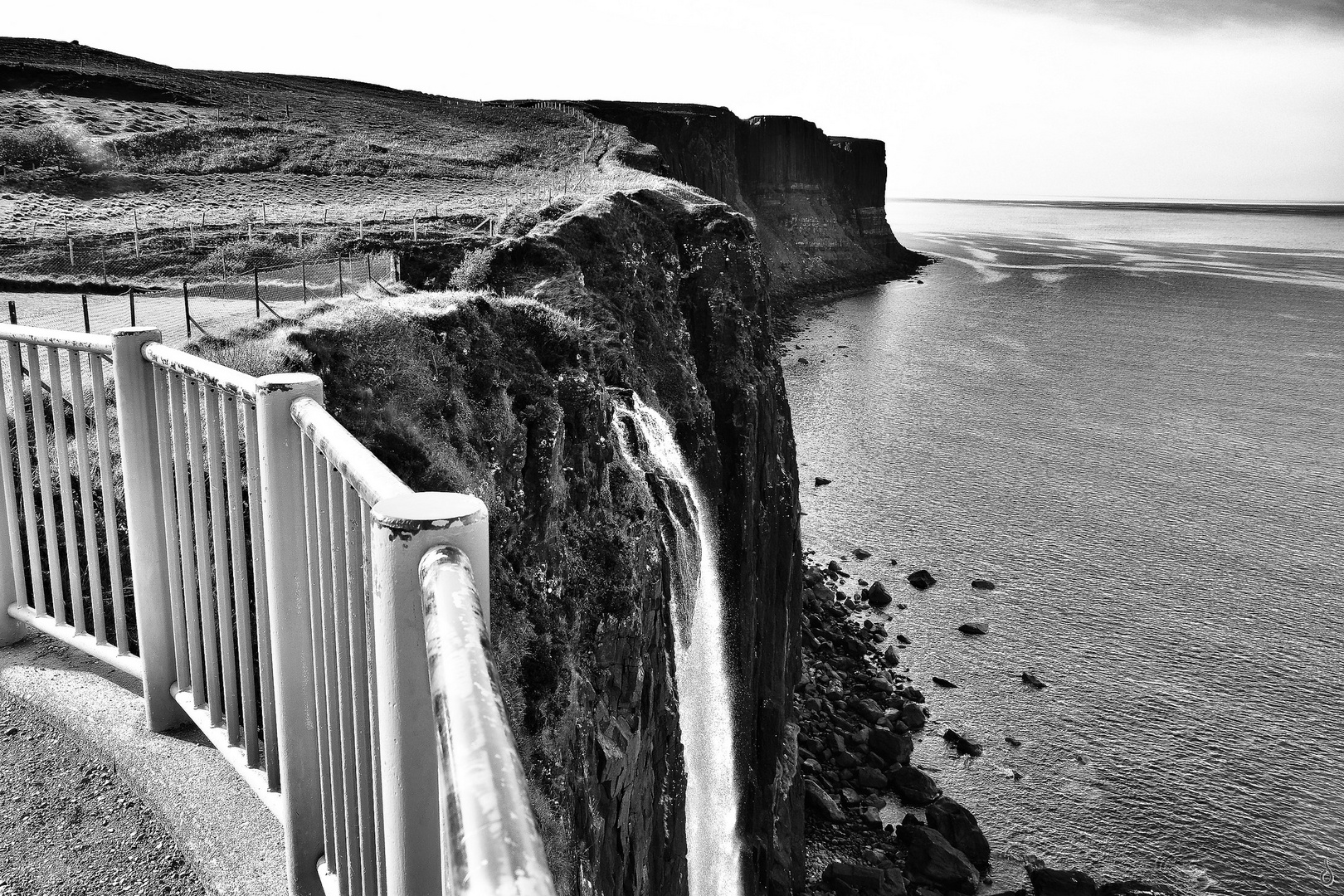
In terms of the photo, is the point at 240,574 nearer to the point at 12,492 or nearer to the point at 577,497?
the point at 12,492

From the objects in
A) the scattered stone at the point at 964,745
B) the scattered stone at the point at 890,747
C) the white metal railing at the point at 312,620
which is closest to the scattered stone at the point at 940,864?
the scattered stone at the point at 890,747

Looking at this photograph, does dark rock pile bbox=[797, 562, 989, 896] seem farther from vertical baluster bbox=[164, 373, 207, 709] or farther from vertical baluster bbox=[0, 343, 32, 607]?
vertical baluster bbox=[164, 373, 207, 709]

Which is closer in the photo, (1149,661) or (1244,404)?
(1149,661)

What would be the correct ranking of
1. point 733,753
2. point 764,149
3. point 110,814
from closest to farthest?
1. point 110,814
2. point 733,753
3. point 764,149

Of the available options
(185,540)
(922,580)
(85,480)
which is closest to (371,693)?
(185,540)

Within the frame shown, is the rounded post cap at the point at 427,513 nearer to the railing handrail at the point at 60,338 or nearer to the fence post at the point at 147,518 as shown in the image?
the fence post at the point at 147,518

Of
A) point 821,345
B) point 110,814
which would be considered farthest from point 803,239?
point 110,814

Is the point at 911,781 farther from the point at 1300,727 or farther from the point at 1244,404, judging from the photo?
the point at 1244,404
